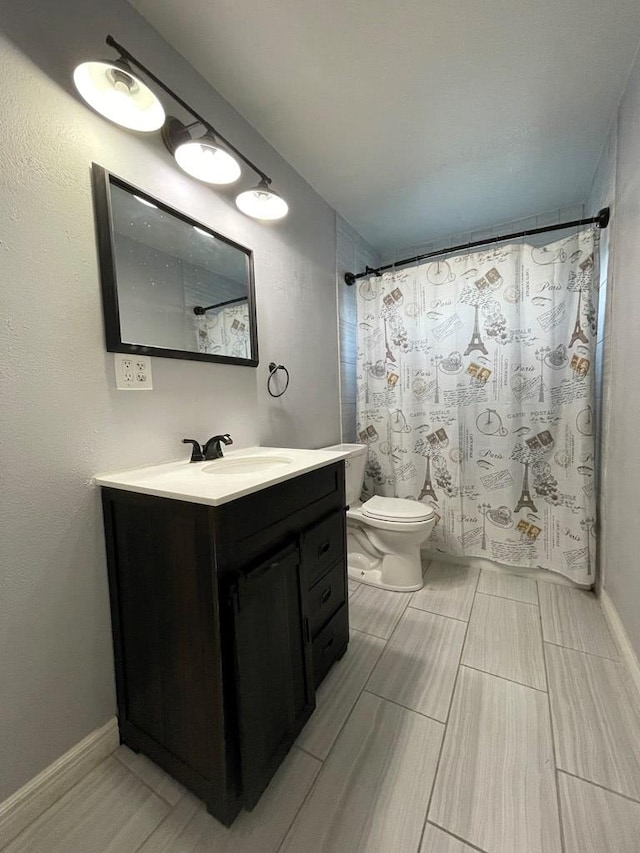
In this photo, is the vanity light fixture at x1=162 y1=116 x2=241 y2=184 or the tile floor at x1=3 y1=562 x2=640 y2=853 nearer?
the tile floor at x1=3 y1=562 x2=640 y2=853

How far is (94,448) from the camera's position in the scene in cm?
96

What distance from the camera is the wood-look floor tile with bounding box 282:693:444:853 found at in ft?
2.58

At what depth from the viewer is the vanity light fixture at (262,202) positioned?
4.39 feet

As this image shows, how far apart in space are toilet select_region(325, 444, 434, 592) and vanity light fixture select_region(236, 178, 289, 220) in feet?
3.75

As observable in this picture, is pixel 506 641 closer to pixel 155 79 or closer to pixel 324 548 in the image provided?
pixel 324 548

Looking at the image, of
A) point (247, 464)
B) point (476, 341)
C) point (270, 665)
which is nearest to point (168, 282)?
point (247, 464)

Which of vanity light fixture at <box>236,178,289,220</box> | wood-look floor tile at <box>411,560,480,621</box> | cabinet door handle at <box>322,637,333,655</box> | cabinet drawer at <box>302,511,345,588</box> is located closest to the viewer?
cabinet drawer at <box>302,511,345,588</box>

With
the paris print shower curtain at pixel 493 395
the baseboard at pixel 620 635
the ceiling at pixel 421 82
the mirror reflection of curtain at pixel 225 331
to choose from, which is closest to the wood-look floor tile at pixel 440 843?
the baseboard at pixel 620 635

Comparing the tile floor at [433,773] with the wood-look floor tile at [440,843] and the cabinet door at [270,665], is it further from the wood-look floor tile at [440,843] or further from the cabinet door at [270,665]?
the cabinet door at [270,665]

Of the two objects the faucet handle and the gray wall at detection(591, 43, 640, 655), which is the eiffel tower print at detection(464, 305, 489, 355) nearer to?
the gray wall at detection(591, 43, 640, 655)

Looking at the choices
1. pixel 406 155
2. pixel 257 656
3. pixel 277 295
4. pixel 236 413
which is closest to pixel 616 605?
pixel 257 656

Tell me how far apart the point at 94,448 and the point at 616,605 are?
214cm

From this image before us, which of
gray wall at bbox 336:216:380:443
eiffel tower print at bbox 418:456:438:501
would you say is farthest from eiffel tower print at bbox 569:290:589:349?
gray wall at bbox 336:216:380:443

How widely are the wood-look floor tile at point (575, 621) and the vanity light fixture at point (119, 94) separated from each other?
2.42 metres
